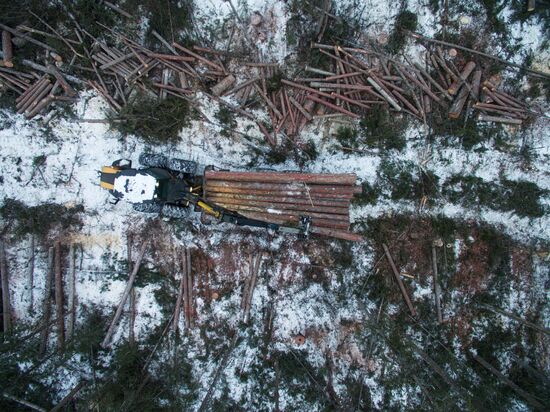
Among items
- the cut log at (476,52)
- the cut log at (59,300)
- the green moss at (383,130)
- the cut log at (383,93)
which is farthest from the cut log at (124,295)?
the cut log at (476,52)

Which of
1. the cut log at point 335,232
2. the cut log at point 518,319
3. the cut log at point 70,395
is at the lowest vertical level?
the cut log at point 70,395

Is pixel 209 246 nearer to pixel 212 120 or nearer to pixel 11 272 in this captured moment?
pixel 212 120

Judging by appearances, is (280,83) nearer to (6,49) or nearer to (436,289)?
(436,289)

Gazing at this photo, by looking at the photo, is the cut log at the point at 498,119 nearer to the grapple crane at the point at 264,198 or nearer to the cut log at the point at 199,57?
the grapple crane at the point at 264,198

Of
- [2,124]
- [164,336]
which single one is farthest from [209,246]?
[2,124]

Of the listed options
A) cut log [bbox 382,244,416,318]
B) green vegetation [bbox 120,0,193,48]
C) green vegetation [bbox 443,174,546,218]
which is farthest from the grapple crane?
green vegetation [bbox 120,0,193,48]

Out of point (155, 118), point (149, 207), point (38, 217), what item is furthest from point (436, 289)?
point (38, 217)
